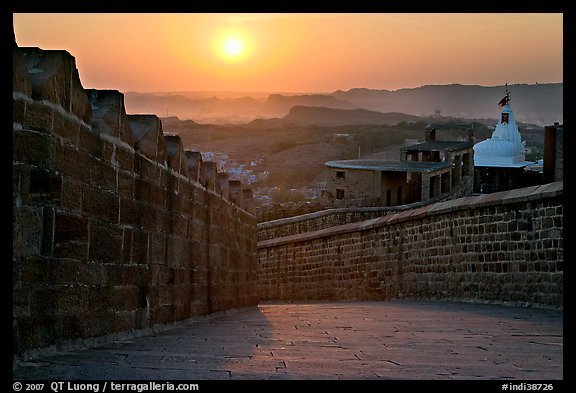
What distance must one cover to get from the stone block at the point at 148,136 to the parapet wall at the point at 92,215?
2 cm

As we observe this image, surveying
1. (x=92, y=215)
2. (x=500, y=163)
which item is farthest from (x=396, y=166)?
(x=92, y=215)

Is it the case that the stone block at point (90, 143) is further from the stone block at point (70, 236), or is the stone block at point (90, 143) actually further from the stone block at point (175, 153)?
the stone block at point (175, 153)

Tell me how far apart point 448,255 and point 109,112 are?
1102 cm

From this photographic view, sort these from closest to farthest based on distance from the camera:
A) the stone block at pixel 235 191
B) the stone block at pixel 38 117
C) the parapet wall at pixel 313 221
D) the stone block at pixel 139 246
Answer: the stone block at pixel 38 117 → the stone block at pixel 139 246 → the stone block at pixel 235 191 → the parapet wall at pixel 313 221

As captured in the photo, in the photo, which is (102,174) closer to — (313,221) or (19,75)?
(19,75)

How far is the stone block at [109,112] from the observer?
7098 millimetres

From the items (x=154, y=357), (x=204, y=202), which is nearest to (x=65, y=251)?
(x=154, y=357)

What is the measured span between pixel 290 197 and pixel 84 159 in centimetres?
6614

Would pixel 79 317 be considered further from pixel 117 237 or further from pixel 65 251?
pixel 117 237

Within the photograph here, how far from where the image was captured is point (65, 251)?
20.6 feet

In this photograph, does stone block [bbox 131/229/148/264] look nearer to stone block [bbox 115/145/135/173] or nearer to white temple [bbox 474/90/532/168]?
stone block [bbox 115/145/135/173]

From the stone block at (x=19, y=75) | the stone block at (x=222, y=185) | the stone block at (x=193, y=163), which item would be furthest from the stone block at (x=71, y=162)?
the stone block at (x=222, y=185)

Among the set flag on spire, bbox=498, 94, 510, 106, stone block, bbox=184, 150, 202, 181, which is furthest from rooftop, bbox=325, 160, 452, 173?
stone block, bbox=184, 150, 202, 181

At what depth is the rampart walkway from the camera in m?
5.51
